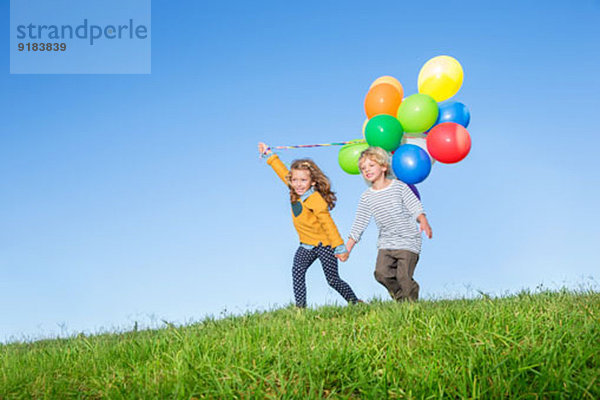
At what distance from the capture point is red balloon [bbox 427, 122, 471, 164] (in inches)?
215

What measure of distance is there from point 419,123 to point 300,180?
160 centimetres

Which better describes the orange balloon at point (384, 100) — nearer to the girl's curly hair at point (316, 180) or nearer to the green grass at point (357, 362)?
the girl's curly hair at point (316, 180)

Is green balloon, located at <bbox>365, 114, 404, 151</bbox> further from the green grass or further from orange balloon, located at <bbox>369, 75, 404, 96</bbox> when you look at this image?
the green grass

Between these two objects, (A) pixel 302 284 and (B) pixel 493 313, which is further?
(A) pixel 302 284

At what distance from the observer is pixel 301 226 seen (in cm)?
610

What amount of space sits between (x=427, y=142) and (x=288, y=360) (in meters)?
3.83

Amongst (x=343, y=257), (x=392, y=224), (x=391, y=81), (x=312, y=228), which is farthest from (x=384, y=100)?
(x=343, y=257)

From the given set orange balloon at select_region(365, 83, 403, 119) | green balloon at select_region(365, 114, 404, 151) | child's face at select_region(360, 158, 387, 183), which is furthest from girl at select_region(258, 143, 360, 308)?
orange balloon at select_region(365, 83, 403, 119)

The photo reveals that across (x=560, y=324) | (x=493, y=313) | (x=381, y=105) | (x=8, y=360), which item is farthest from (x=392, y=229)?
(x=8, y=360)

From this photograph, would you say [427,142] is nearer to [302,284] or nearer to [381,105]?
[381,105]

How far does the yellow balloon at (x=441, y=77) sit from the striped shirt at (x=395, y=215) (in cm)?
135

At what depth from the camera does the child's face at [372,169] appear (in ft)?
18.4

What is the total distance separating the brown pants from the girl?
1.62 ft

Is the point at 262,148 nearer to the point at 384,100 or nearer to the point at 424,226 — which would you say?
the point at 384,100
